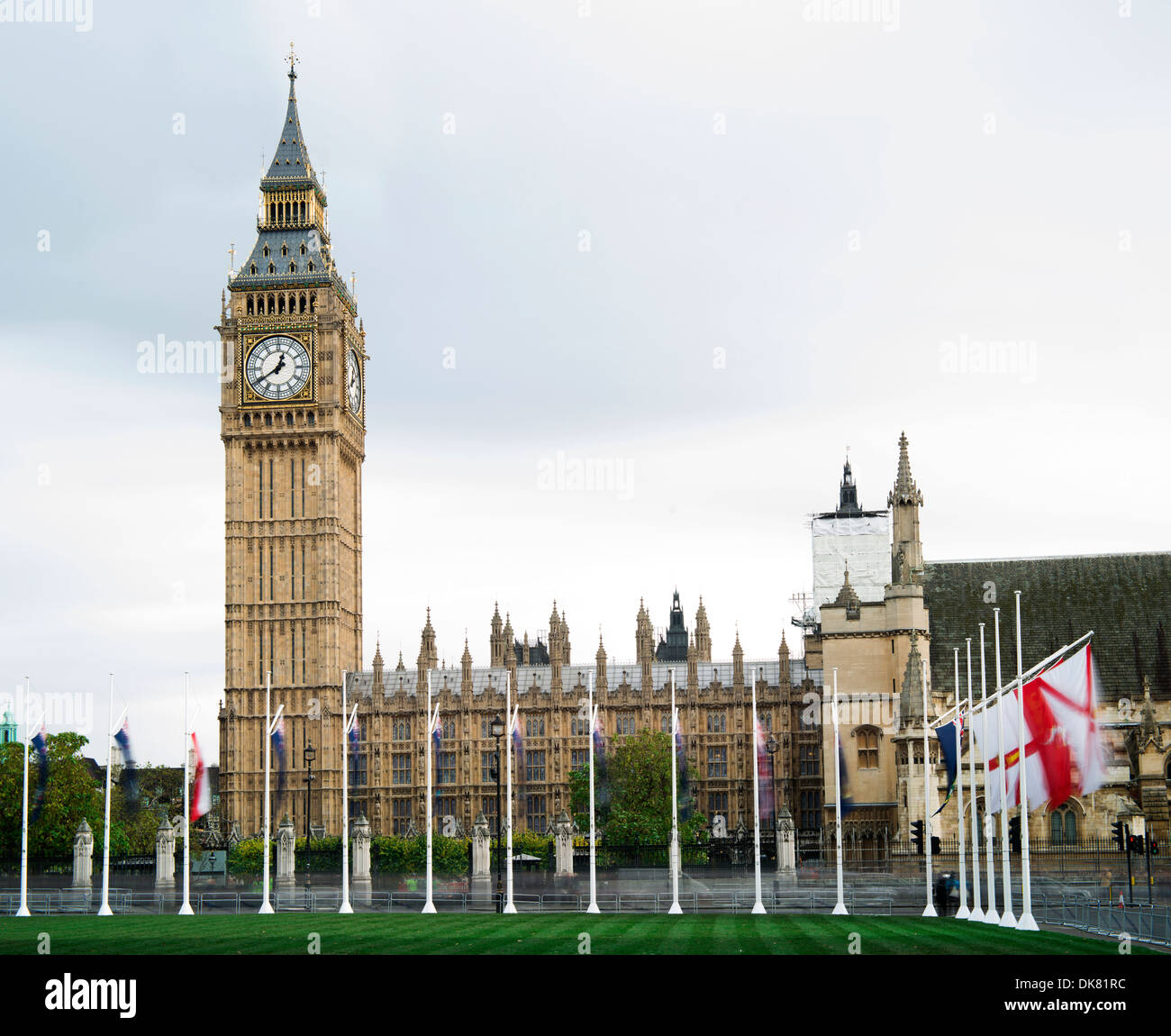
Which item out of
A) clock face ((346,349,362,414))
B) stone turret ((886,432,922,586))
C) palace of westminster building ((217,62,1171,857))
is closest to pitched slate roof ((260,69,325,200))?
palace of westminster building ((217,62,1171,857))

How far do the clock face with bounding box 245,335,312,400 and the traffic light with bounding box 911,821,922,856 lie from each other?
54031mm

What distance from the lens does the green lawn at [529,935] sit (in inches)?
1240

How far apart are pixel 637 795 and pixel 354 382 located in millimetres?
38026

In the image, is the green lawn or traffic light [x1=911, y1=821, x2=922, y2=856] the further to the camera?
traffic light [x1=911, y1=821, x2=922, y2=856]

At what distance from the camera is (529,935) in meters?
36.5

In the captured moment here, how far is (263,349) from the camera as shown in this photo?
99.0 meters

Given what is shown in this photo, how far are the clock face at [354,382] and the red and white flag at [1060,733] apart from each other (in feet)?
225

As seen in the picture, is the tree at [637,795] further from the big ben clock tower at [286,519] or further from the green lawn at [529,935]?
the green lawn at [529,935]

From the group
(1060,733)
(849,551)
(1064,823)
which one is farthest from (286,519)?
(1060,733)

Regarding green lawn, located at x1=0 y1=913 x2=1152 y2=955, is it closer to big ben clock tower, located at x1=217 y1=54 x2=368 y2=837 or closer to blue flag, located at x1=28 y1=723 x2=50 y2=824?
blue flag, located at x1=28 y1=723 x2=50 y2=824

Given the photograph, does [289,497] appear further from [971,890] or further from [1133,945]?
[1133,945]

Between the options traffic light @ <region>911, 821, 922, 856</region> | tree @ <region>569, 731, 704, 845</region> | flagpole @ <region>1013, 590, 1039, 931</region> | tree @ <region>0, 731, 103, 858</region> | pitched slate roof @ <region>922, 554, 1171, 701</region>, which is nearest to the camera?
flagpole @ <region>1013, 590, 1039, 931</region>

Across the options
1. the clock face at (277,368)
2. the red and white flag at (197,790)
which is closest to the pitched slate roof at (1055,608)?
the red and white flag at (197,790)

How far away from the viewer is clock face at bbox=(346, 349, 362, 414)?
331ft
